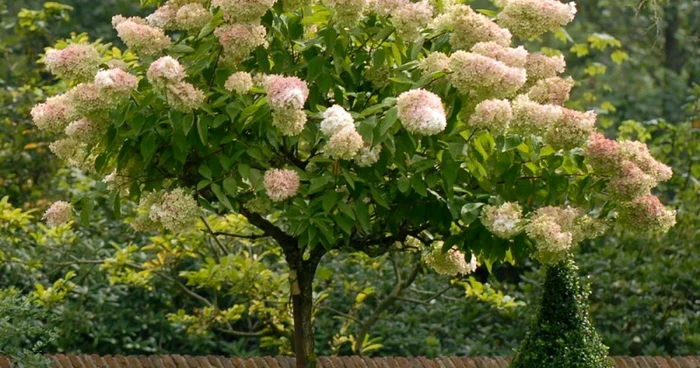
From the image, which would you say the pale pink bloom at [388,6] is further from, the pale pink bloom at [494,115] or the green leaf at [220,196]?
the green leaf at [220,196]

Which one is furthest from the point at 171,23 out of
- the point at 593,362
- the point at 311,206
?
the point at 593,362

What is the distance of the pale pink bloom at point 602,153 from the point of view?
4.80 m

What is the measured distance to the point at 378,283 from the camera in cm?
865

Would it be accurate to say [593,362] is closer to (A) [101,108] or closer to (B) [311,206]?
(B) [311,206]

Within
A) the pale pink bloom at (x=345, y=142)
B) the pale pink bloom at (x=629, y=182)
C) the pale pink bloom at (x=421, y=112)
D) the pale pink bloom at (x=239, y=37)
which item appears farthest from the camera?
the pale pink bloom at (x=629, y=182)

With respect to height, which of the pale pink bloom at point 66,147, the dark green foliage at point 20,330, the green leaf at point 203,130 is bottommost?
the dark green foliage at point 20,330

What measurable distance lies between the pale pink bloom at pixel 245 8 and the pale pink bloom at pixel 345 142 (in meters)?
0.59

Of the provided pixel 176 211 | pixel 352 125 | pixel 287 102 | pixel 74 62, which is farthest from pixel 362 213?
pixel 74 62

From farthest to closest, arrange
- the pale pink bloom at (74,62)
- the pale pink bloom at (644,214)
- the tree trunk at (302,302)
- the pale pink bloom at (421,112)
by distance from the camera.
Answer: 1. the tree trunk at (302,302)
2. the pale pink bloom at (644,214)
3. the pale pink bloom at (74,62)
4. the pale pink bloom at (421,112)

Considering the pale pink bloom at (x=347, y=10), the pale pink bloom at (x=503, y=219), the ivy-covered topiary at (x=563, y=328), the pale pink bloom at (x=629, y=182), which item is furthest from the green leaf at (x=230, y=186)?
the ivy-covered topiary at (x=563, y=328)

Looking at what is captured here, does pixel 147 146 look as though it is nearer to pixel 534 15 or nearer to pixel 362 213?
pixel 362 213

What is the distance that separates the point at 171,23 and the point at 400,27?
97 centimetres

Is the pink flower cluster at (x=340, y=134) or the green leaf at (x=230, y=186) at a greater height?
the pink flower cluster at (x=340, y=134)

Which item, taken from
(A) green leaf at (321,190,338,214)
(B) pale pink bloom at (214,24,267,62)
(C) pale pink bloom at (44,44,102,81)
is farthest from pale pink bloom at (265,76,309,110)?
(C) pale pink bloom at (44,44,102,81)
